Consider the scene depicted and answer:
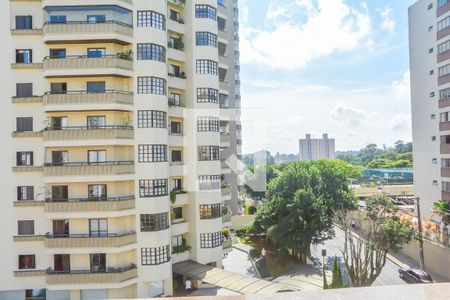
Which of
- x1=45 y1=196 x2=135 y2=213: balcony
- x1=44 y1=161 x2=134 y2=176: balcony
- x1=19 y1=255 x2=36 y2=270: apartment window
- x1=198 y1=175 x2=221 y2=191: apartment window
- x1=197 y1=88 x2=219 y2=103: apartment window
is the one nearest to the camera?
x1=45 y1=196 x2=135 y2=213: balcony

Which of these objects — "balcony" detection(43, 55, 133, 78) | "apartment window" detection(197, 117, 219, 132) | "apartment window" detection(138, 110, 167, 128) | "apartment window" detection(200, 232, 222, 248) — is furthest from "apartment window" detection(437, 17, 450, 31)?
"balcony" detection(43, 55, 133, 78)

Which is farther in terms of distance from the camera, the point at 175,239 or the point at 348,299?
→ the point at 175,239

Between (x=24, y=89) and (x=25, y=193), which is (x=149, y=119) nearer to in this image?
(x=24, y=89)

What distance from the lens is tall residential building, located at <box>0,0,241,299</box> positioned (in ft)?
62.6

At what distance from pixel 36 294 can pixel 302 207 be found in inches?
701

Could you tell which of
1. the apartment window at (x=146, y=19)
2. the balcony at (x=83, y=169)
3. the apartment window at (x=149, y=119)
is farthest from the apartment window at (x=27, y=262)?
the apartment window at (x=146, y=19)

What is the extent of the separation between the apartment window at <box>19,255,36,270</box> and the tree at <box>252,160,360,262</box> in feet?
51.8

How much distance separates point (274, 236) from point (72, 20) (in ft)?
63.8

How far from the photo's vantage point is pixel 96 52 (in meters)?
20.2

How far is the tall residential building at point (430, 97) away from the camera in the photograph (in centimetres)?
2933

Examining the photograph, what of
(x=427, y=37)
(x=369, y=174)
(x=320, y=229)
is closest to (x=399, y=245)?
(x=320, y=229)

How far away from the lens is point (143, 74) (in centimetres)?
2002

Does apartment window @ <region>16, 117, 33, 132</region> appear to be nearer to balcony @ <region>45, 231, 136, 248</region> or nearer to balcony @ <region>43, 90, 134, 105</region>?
balcony @ <region>43, 90, 134, 105</region>

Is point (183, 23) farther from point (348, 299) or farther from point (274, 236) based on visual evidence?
point (348, 299)
